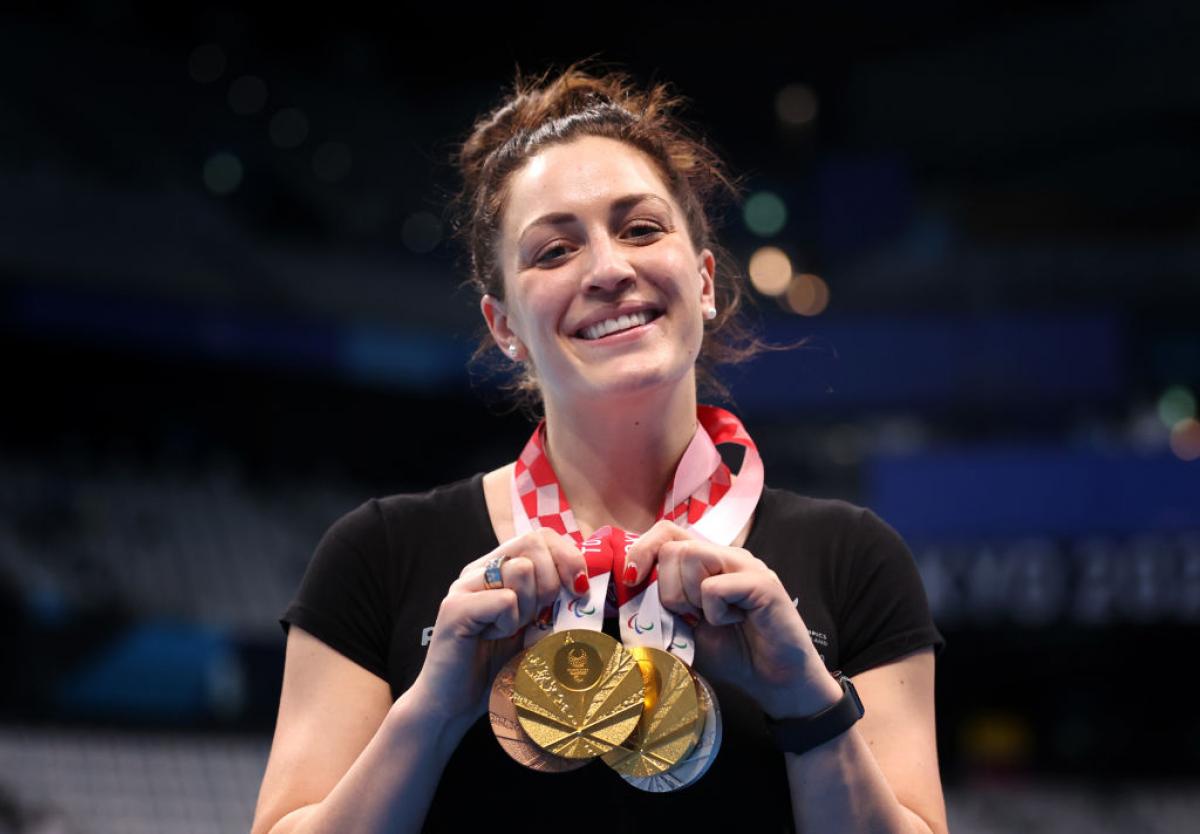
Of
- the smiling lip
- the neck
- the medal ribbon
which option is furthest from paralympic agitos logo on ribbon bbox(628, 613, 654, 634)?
the smiling lip

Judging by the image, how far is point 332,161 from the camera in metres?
11.4

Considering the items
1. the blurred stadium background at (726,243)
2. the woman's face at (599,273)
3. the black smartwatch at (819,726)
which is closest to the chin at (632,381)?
the woman's face at (599,273)

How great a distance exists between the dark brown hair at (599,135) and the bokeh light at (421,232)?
9229 millimetres

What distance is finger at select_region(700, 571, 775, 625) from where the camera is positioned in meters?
1.35

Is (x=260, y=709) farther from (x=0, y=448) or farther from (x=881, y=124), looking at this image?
(x=881, y=124)

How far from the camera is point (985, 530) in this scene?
8.58 metres

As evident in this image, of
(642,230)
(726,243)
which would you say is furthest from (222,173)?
(642,230)

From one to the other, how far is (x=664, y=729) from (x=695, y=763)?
5cm

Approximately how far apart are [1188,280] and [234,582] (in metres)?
8.76

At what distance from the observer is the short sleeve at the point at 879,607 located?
1611mm

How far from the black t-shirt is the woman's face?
25 centimetres

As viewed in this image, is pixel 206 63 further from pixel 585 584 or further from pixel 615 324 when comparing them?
pixel 585 584

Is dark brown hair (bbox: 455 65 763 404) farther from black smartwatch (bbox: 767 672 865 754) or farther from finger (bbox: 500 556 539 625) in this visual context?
black smartwatch (bbox: 767 672 865 754)

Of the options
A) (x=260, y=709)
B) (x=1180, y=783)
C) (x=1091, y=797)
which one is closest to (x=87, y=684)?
(x=260, y=709)
